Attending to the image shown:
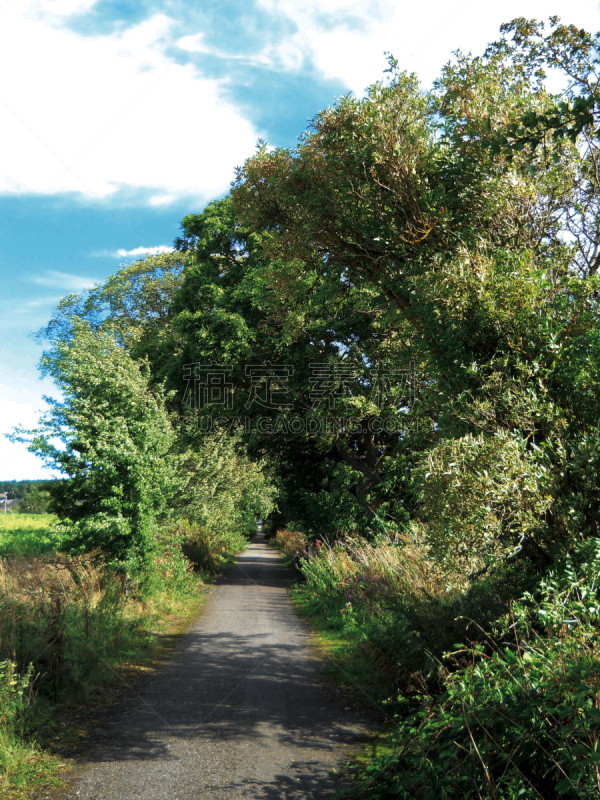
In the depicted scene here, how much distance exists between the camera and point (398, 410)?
16.9 m

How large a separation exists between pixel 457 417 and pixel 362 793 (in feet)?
12.1

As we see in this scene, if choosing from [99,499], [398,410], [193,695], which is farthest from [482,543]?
[398,410]

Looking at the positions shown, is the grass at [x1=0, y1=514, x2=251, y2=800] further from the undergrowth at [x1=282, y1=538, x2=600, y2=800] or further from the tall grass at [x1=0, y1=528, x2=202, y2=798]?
the undergrowth at [x1=282, y1=538, x2=600, y2=800]

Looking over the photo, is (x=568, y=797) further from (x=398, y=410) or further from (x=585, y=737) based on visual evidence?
(x=398, y=410)

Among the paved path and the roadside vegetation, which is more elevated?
the roadside vegetation

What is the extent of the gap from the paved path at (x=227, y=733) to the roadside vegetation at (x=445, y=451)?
646mm

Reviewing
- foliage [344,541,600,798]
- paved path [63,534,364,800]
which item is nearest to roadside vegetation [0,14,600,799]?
foliage [344,541,600,798]

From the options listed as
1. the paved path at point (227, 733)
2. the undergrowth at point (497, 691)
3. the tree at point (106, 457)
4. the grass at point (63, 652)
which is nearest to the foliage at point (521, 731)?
the undergrowth at point (497, 691)

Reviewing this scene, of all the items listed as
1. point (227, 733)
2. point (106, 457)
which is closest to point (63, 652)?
point (227, 733)

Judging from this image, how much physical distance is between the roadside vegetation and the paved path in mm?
646

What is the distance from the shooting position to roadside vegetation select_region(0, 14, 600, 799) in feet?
13.1

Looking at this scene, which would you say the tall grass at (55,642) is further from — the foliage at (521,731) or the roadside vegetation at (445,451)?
the foliage at (521,731)

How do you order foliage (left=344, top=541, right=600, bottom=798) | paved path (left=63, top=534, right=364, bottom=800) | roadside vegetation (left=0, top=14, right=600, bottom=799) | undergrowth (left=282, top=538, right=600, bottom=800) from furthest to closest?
1. paved path (left=63, top=534, right=364, bottom=800)
2. roadside vegetation (left=0, top=14, right=600, bottom=799)
3. undergrowth (left=282, top=538, right=600, bottom=800)
4. foliage (left=344, top=541, right=600, bottom=798)

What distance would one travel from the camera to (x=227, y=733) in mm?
5805
